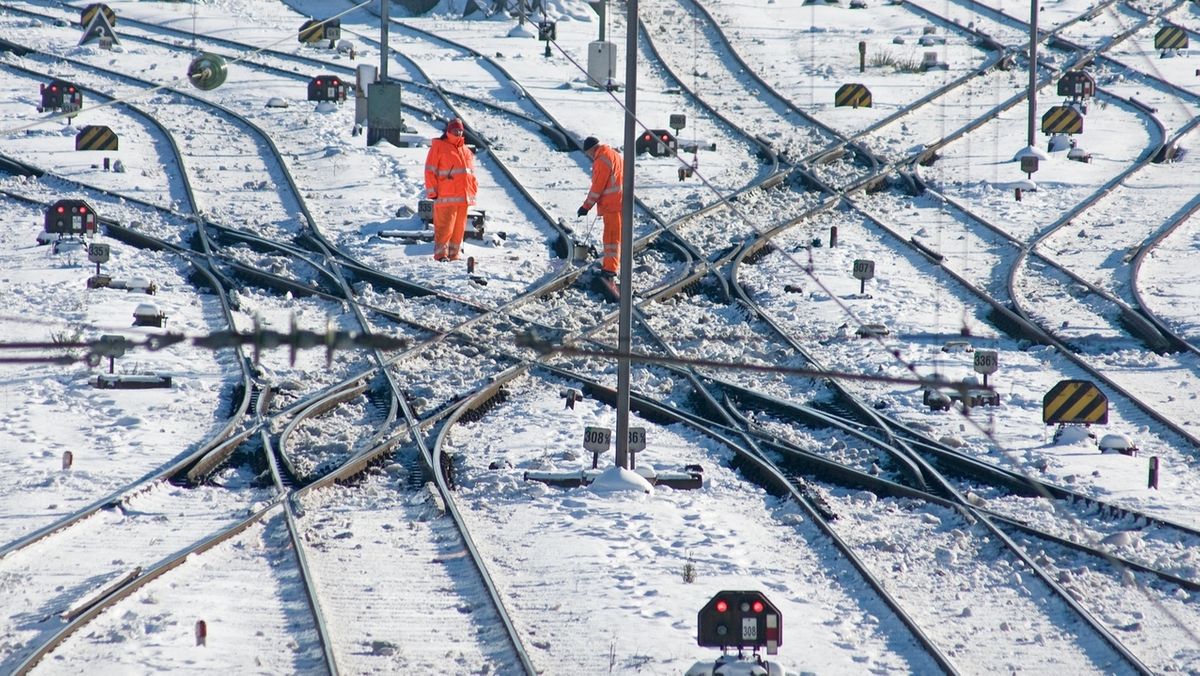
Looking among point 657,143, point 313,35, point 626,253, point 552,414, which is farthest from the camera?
point 313,35

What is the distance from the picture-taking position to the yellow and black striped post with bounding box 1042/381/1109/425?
15297 millimetres

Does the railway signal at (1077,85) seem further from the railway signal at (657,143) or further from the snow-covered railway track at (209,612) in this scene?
the snow-covered railway track at (209,612)

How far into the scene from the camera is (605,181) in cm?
1991

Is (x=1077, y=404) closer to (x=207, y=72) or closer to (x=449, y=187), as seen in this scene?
(x=449, y=187)

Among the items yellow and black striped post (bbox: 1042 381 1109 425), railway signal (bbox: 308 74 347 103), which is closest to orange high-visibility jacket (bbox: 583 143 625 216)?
yellow and black striped post (bbox: 1042 381 1109 425)

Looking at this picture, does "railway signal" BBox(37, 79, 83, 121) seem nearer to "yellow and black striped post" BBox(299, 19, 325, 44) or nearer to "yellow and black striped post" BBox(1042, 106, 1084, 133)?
"yellow and black striped post" BBox(299, 19, 325, 44)

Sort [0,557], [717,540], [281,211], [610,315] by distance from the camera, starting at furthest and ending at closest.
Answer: [281,211]
[610,315]
[717,540]
[0,557]

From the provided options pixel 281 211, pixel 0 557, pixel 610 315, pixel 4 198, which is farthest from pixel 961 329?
pixel 4 198

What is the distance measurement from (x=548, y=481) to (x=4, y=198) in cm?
1209

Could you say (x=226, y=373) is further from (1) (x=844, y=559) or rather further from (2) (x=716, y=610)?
(2) (x=716, y=610)

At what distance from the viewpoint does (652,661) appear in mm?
10523

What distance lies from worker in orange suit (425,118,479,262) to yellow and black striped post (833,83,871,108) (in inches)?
468

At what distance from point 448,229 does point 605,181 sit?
2.22 metres

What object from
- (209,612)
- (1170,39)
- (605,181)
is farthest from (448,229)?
(1170,39)
